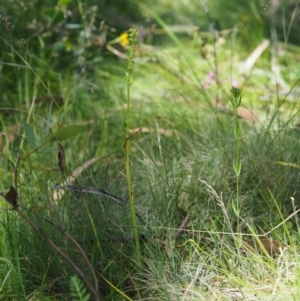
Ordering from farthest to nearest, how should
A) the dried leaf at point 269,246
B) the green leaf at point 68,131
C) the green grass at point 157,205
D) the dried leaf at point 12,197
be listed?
the dried leaf at point 269,246
the green grass at point 157,205
the green leaf at point 68,131
the dried leaf at point 12,197

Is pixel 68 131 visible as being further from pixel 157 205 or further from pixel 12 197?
pixel 157 205

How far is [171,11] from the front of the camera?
5133 mm

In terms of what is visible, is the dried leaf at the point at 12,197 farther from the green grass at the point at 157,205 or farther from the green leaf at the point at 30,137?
the green leaf at the point at 30,137

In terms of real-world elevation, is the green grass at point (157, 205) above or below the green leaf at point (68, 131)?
below

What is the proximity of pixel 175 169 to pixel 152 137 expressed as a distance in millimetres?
499

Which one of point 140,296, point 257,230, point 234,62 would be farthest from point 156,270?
point 234,62

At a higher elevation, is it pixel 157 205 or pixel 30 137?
pixel 30 137

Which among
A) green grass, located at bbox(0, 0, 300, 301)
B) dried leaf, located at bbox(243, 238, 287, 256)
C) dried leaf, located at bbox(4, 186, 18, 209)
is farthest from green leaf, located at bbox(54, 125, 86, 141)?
dried leaf, located at bbox(243, 238, 287, 256)

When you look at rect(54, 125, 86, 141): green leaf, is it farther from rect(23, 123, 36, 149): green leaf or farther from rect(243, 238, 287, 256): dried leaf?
rect(243, 238, 287, 256): dried leaf

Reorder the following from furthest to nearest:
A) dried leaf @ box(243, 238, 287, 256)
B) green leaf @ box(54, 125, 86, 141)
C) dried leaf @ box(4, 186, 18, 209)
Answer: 1. dried leaf @ box(243, 238, 287, 256)
2. green leaf @ box(54, 125, 86, 141)
3. dried leaf @ box(4, 186, 18, 209)

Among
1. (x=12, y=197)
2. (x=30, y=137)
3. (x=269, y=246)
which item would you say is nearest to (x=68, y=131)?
(x=30, y=137)

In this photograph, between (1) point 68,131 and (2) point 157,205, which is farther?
(2) point 157,205

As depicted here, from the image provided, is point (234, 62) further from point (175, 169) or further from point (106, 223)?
point (106, 223)

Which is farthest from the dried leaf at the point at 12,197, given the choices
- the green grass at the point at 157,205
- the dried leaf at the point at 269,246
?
the dried leaf at the point at 269,246
